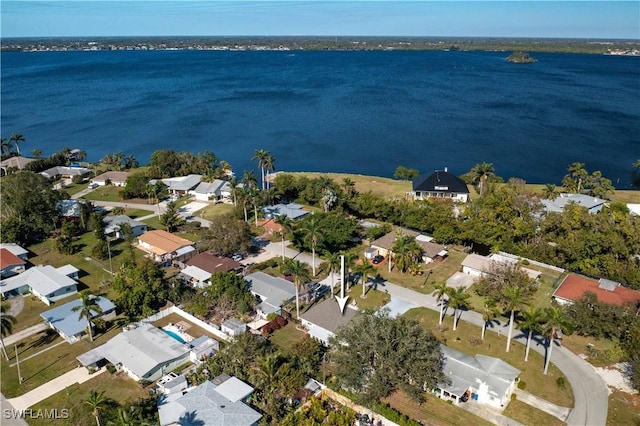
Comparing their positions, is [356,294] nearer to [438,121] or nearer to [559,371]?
[559,371]

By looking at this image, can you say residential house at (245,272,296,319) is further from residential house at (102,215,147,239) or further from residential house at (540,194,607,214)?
residential house at (540,194,607,214)

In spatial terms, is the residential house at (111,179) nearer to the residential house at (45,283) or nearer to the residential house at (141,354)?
the residential house at (45,283)

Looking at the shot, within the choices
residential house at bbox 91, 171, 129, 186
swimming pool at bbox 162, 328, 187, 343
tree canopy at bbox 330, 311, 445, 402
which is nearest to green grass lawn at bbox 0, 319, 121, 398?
swimming pool at bbox 162, 328, 187, 343

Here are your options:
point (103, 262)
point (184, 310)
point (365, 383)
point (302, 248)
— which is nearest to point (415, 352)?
point (365, 383)

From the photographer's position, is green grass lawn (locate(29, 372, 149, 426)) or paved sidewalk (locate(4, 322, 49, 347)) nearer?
green grass lawn (locate(29, 372, 149, 426))

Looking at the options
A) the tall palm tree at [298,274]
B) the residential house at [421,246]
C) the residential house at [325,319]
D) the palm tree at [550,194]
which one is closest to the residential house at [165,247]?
the tall palm tree at [298,274]
